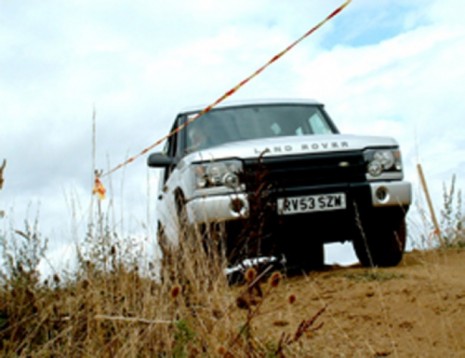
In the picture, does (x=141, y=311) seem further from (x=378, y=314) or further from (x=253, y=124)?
(x=253, y=124)

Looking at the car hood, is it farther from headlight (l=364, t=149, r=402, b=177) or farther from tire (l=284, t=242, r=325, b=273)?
tire (l=284, t=242, r=325, b=273)

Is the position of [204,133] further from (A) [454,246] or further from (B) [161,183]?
(A) [454,246]

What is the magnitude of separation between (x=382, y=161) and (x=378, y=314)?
2.14 m

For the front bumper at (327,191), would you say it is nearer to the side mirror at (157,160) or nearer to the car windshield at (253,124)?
the side mirror at (157,160)

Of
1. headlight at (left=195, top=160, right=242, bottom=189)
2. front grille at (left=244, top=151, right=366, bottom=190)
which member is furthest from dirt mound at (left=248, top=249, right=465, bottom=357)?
headlight at (left=195, top=160, right=242, bottom=189)

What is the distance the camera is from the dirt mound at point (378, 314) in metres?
4.52


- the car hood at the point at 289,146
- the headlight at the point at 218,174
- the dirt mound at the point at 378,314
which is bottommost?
the dirt mound at the point at 378,314

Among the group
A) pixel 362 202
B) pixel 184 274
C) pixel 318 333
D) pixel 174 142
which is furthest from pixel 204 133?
pixel 318 333

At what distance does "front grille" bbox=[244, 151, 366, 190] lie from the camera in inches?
267

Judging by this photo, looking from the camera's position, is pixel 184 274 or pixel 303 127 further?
pixel 303 127

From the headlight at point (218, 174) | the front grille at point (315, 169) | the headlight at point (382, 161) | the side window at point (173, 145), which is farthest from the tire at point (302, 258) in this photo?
the side window at point (173, 145)

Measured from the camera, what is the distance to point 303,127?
26.5ft

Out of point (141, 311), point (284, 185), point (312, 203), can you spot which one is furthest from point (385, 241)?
point (141, 311)

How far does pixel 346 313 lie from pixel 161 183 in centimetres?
458
